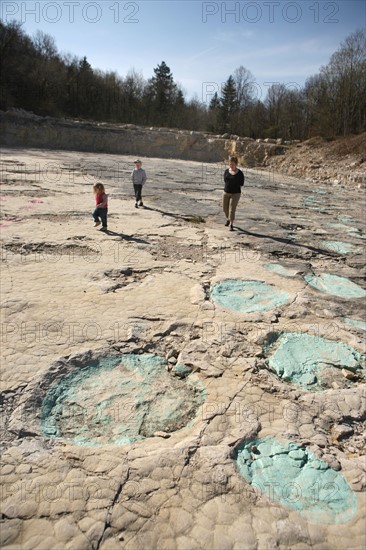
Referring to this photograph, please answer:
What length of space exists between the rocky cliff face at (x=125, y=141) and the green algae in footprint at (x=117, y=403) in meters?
25.1

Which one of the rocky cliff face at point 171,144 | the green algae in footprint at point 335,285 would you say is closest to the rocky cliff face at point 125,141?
the rocky cliff face at point 171,144

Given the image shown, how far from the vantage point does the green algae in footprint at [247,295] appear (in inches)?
171

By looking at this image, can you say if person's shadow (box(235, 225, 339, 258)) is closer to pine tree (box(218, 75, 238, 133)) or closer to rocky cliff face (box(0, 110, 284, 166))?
rocky cliff face (box(0, 110, 284, 166))

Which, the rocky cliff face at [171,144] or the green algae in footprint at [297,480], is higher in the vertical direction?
the rocky cliff face at [171,144]

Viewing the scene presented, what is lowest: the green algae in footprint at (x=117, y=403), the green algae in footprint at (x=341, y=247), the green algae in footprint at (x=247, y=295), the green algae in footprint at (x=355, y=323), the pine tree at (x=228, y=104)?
the green algae in footprint at (x=117, y=403)

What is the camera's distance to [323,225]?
8.72 metres

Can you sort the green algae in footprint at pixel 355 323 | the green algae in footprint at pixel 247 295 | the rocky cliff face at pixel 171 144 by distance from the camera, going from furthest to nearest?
the rocky cliff face at pixel 171 144 < the green algae in footprint at pixel 247 295 < the green algae in footprint at pixel 355 323

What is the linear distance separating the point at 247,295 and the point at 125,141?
25.1 metres

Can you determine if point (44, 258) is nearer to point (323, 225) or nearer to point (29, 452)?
point (29, 452)

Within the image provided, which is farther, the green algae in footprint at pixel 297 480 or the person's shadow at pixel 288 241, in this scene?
the person's shadow at pixel 288 241

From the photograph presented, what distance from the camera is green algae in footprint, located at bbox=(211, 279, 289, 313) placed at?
433 cm

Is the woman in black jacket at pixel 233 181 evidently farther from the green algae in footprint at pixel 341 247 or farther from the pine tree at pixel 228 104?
the pine tree at pixel 228 104

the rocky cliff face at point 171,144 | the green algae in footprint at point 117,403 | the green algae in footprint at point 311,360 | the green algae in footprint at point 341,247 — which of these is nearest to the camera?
the green algae in footprint at point 117,403

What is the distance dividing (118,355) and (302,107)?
110 ft
